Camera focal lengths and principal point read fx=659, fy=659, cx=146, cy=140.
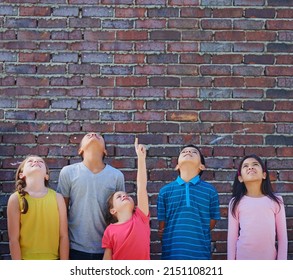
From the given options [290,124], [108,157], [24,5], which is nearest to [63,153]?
[108,157]

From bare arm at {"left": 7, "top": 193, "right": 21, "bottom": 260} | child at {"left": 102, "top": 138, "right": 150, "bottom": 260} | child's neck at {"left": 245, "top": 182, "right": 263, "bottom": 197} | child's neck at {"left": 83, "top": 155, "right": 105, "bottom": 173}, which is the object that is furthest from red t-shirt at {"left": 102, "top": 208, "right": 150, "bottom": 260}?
child's neck at {"left": 245, "top": 182, "right": 263, "bottom": 197}

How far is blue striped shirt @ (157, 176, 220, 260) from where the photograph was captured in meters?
4.21

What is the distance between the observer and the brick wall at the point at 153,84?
484 centimetres

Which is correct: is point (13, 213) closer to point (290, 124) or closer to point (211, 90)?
point (211, 90)

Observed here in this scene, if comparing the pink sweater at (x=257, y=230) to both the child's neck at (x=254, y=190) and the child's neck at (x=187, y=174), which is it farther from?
the child's neck at (x=187, y=174)

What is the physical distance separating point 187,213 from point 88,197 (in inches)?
25.6

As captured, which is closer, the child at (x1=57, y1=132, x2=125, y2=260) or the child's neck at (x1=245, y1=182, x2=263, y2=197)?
the child at (x1=57, y1=132, x2=125, y2=260)

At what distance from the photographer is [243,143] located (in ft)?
15.9

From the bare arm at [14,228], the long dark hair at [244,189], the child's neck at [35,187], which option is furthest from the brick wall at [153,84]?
the bare arm at [14,228]

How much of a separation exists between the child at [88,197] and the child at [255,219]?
798mm

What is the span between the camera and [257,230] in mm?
4234

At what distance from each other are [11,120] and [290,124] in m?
2.06

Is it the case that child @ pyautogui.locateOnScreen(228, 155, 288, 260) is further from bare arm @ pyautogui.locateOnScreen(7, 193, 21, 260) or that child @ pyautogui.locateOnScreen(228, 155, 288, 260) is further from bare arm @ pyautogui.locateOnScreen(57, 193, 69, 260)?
bare arm @ pyautogui.locateOnScreen(7, 193, 21, 260)

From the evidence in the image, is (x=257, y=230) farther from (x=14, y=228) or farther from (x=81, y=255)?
(x=14, y=228)
